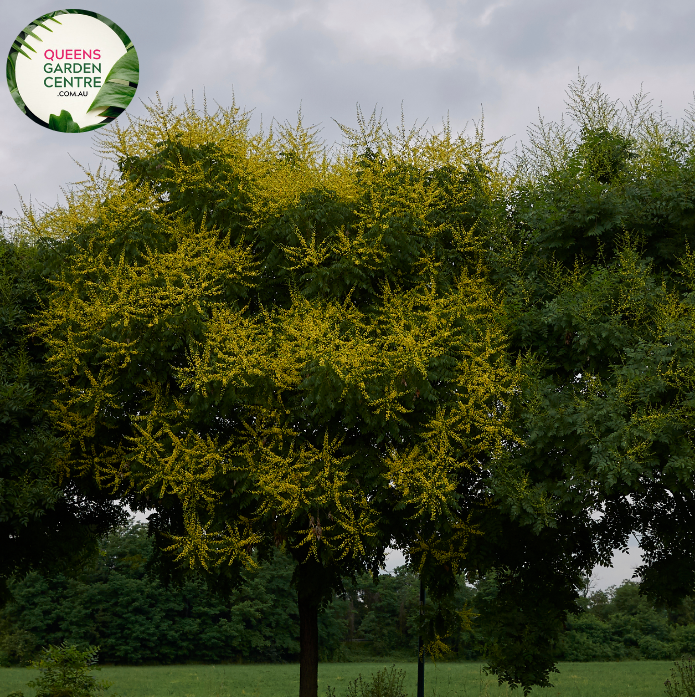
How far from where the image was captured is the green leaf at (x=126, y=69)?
43.1 ft

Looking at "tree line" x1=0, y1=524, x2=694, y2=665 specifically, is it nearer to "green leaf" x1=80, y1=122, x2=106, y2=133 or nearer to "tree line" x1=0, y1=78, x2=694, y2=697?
"tree line" x1=0, y1=78, x2=694, y2=697

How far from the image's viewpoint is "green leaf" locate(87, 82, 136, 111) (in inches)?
527

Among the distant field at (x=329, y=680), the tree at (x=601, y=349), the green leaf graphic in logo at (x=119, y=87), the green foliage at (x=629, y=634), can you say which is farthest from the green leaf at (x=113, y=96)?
the green foliage at (x=629, y=634)

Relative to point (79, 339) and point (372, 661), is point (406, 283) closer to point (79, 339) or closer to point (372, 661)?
point (79, 339)

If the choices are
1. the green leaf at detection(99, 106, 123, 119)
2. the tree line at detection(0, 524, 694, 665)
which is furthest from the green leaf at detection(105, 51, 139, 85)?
the tree line at detection(0, 524, 694, 665)

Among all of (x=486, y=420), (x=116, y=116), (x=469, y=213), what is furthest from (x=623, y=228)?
(x=116, y=116)

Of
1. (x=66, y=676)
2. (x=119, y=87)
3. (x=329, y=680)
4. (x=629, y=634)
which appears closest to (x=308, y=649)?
(x=66, y=676)

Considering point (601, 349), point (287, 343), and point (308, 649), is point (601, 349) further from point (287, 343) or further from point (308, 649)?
point (308, 649)

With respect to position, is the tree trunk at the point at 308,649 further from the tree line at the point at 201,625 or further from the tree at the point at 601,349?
the tree line at the point at 201,625

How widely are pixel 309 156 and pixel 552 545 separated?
7.92 metres

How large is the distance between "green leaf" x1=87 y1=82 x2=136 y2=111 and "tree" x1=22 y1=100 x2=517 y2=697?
55cm

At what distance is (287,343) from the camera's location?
10.8 m

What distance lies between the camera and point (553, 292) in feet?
39.0

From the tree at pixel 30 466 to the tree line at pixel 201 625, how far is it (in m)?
21.3
